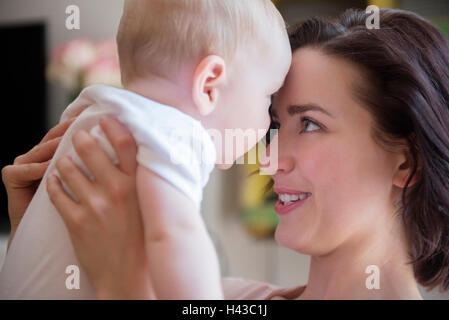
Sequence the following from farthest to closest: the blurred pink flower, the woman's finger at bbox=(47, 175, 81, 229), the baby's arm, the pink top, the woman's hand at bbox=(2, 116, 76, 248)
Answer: the blurred pink flower < the pink top < the woman's hand at bbox=(2, 116, 76, 248) < the woman's finger at bbox=(47, 175, 81, 229) < the baby's arm

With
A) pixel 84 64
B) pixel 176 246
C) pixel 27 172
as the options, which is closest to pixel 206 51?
pixel 176 246

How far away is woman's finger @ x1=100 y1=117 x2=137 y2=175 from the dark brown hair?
45 centimetres

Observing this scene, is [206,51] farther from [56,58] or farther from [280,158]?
[56,58]

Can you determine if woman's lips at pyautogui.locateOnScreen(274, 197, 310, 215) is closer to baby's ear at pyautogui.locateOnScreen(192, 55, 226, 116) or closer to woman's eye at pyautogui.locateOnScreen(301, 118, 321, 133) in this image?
woman's eye at pyautogui.locateOnScreen(301, 118, 321, 133)

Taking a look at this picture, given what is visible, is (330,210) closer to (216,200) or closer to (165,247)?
(165,247)

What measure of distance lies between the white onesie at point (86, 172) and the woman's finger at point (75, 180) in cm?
2

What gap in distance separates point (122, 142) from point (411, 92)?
51 cm

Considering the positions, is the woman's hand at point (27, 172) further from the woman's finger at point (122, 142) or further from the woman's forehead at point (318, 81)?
the woman's forehead at point (318, 81)

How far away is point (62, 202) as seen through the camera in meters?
0.64

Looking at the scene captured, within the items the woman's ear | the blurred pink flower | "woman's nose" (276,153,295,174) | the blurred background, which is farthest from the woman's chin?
the blurred pink flower

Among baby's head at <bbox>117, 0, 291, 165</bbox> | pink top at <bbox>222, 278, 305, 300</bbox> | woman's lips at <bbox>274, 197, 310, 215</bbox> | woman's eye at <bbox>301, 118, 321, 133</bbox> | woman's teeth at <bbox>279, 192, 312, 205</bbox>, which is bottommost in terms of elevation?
pink top at <bbox>222, 278, 305, 300</bbox>

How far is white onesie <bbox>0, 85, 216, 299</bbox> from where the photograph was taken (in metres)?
0.56

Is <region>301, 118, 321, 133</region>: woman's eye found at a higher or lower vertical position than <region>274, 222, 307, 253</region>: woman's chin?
higher

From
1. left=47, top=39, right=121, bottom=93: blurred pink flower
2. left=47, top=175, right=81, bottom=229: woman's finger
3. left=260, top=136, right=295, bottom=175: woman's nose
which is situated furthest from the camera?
left=47, top=39, right=121, bottom=93: blurred pink flower
